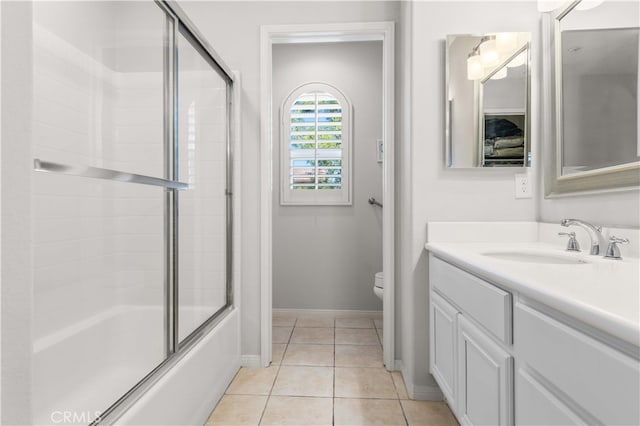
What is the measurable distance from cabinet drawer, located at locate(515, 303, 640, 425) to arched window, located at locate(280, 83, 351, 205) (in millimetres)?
2353

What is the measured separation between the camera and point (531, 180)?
67.7 inches

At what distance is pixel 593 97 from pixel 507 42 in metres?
0.54

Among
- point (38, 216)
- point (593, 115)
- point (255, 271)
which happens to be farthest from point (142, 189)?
point (593, 115)

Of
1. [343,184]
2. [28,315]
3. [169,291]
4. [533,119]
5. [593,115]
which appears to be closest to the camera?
[28,315]

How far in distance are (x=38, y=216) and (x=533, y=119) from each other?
7.97ft

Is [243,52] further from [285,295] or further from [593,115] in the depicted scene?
[285,295]

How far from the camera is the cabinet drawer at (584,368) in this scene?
51 centimetres

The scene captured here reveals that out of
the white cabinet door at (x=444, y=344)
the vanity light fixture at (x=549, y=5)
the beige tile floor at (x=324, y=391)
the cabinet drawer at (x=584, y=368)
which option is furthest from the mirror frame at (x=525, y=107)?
the beige tile floor at (x=324, y=391)

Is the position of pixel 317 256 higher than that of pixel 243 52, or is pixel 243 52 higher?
pixel 243 52

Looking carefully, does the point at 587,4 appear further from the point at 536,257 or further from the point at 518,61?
the point at 536,257

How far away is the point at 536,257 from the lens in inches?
53.8

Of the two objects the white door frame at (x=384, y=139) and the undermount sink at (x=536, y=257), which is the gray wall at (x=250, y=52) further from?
the undermount sink at (x=536, y=257)

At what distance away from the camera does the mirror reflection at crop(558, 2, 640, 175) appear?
46.7 inches

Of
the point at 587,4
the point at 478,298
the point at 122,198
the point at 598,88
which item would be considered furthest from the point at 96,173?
the point at 587,4
